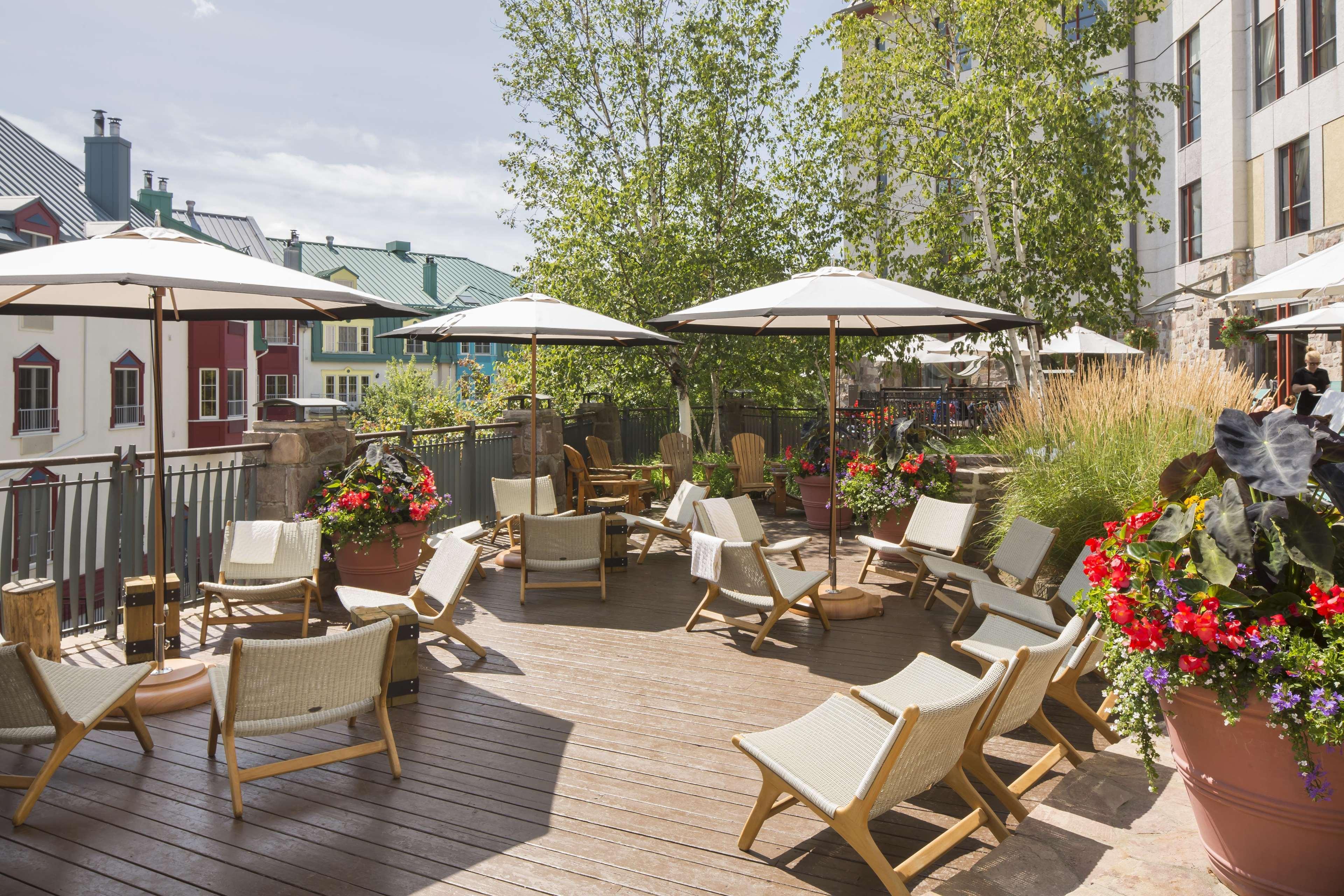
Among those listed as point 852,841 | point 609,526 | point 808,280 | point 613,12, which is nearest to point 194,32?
point 613,12

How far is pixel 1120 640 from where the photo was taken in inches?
101

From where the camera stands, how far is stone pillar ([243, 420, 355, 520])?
22.0ft

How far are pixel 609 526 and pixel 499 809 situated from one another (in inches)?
166

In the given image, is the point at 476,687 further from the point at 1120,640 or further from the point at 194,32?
the point at 194,32

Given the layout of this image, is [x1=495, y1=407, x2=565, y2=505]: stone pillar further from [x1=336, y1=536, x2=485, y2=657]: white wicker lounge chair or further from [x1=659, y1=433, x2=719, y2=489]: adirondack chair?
A: [x1=336, y1=536, x2=485, y2=657]: white wicker lounge chair

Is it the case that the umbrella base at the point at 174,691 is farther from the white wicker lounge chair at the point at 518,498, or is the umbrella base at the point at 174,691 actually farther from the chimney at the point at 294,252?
the chimney at the point at 294,252

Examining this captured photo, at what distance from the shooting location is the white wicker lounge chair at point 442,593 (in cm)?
514

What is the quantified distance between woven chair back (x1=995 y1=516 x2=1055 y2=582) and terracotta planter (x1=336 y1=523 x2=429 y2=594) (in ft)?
13.7

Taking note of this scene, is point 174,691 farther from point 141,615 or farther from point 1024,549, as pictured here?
point 1024,549

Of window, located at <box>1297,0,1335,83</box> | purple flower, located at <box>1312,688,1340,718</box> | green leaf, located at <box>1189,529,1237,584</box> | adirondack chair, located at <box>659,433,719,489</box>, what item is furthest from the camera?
window, located at <box>1297,0,1335,83</box>

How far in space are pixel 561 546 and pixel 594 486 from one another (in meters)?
3.73

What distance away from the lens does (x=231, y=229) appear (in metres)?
40.7

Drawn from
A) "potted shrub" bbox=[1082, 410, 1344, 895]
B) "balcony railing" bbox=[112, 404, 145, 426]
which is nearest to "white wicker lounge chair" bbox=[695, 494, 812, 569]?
"potted shrub" bbox=[1082, 410, 1344, 895]

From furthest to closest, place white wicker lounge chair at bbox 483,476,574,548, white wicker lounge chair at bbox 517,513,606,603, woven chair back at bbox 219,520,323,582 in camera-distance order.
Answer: white wicker lounge chair at bbox 483,476,574,548 → white wicker lounge chair at bbox 517,513,606,603 → woven chair back at bbox 219,520,323,582
